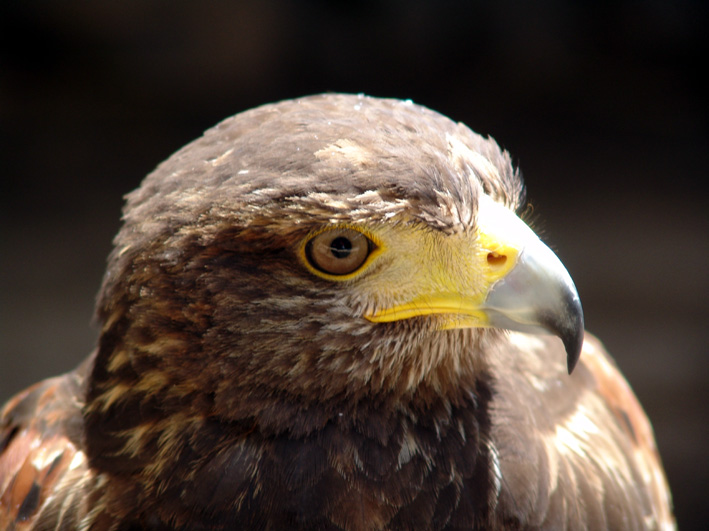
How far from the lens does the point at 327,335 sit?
1.97 meters

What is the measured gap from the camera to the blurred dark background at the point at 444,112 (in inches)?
201

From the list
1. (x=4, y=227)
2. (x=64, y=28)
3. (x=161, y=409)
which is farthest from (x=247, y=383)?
(x=4, y=227)

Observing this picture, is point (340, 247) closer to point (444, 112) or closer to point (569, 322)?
point (569, 322)

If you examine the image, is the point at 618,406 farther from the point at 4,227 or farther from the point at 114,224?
the point at 4,227

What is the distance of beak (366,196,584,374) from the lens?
1865mm

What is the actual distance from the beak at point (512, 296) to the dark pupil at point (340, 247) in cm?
18

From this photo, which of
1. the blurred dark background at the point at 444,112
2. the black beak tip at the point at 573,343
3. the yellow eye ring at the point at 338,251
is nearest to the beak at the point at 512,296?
the black beak tip at the point at 573,343

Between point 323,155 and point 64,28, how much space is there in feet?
12.8

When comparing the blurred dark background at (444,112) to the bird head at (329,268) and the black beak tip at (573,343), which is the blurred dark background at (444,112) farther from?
the black beak tip at (573,343)

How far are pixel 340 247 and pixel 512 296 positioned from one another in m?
0.43

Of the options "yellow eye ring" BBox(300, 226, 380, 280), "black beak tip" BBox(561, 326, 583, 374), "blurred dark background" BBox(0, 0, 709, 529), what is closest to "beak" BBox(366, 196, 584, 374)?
"black beak tip" BBox(561, 326, 583, 374)

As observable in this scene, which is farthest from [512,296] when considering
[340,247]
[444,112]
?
[444,112]

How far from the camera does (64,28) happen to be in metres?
5.11

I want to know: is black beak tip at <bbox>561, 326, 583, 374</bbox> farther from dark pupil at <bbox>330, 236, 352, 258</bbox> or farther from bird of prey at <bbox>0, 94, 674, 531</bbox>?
dark pupil at <bbox>330, 236, 352, 258</bbox>
